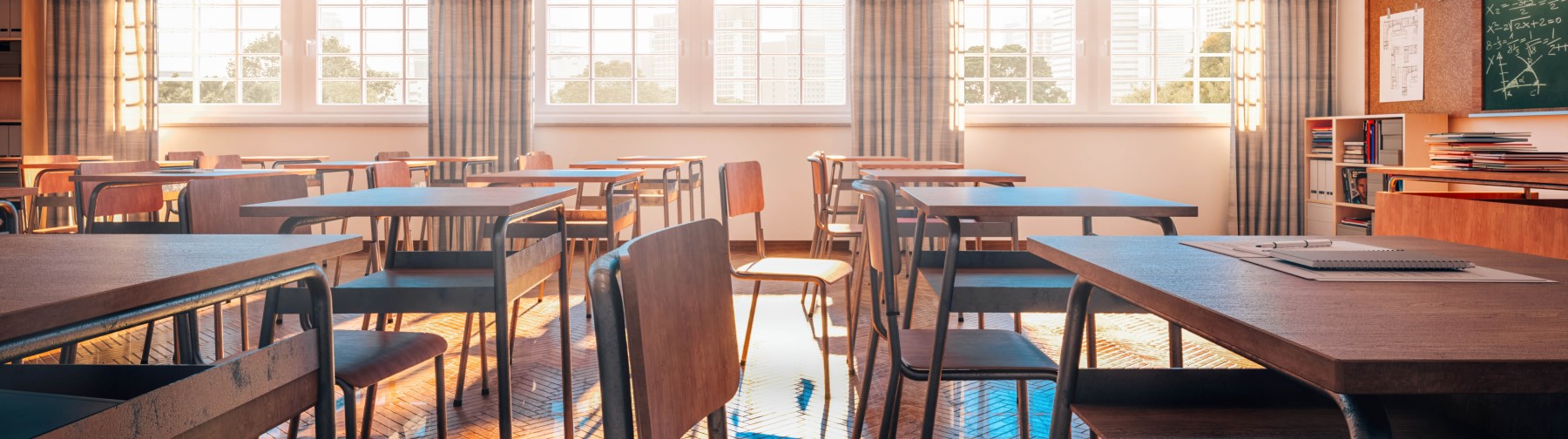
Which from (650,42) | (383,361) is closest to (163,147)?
(650,42)

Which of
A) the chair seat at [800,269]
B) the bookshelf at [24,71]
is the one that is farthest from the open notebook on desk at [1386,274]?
the bookshelf at [24,71]

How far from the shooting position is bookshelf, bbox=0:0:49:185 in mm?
6848

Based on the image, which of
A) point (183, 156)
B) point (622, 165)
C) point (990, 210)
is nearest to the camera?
point (990, 210)

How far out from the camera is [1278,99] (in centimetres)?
687

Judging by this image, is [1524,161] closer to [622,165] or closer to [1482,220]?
[1482,220]

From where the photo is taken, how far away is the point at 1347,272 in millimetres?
989

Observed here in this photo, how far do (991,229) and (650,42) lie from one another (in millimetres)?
3992

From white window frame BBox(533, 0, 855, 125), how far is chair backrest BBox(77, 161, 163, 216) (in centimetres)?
293

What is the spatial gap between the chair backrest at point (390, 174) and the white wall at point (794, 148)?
122 inches

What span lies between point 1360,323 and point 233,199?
7.31 feet

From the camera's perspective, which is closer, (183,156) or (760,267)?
(760,267)

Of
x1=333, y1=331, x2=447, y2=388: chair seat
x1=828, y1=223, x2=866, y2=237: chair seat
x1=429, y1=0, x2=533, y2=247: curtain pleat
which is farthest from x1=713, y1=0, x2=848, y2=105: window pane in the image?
x1=333, y1=331, x2=447, y2=388: chair seat

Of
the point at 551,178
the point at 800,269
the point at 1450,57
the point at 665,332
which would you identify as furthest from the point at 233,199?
the point at 1450,57

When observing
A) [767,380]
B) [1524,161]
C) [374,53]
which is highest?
[374,53]
